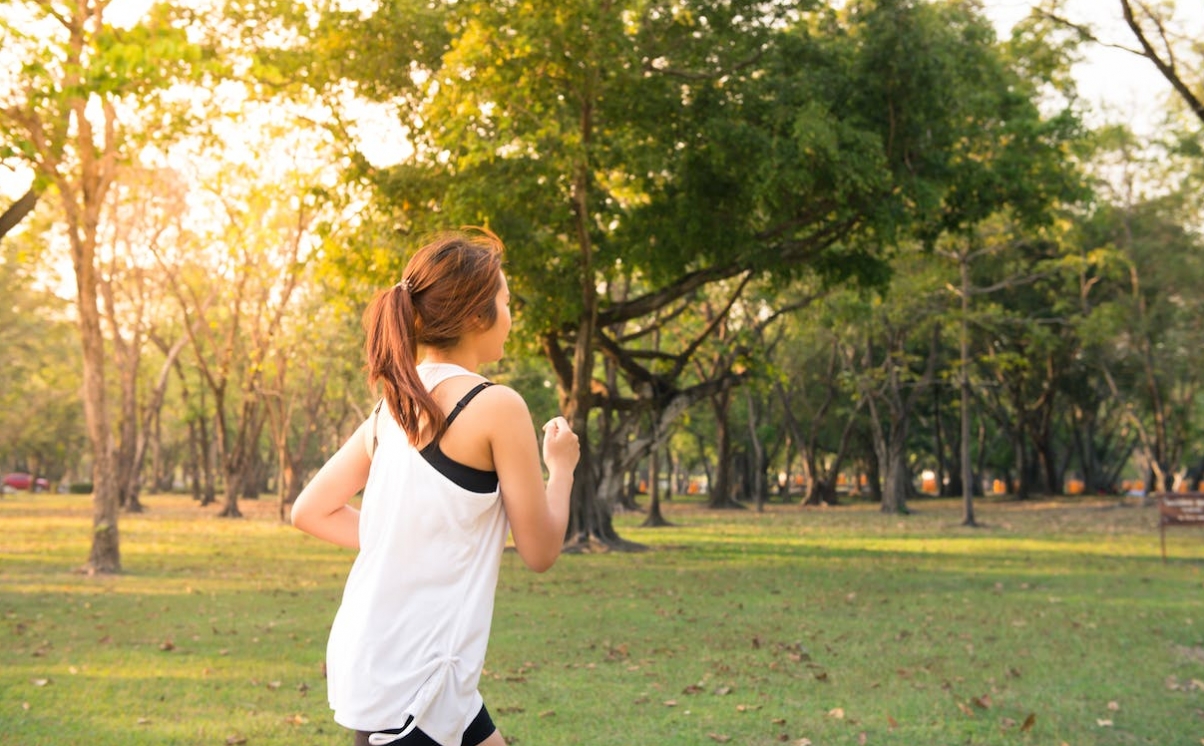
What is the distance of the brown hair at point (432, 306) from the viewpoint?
2.88 m

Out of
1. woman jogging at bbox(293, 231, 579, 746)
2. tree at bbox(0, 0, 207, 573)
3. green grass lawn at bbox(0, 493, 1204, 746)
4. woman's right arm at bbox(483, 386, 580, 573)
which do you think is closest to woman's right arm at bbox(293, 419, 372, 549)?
woman jogging at bbox(293, 231, 579, 746)

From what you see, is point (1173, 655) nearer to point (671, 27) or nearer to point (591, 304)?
Result: point (591, 304)

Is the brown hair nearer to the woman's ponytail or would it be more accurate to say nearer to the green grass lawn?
the woman's ponytail

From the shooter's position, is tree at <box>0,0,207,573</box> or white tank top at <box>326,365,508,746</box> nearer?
white tank top at <box>326,365,508,746</box>

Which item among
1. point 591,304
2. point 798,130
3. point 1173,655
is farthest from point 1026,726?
point 591,304

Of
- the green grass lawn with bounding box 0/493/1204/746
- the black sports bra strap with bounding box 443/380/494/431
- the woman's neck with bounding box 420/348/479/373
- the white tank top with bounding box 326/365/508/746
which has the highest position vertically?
the woman's neck with bounding box 420/348/479/373

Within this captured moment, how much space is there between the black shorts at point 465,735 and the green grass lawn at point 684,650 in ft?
15.9

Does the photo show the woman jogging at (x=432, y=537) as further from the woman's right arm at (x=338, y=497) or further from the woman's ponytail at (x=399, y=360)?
the woman's right arm at (x=338, y=497)

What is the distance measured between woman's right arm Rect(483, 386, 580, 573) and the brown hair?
0.22 metres

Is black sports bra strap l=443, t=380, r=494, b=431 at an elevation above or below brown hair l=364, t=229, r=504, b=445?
below

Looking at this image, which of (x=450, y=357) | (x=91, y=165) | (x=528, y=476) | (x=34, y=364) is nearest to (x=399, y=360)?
(x=450, y=357)

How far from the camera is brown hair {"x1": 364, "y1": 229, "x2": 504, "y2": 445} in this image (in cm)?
288

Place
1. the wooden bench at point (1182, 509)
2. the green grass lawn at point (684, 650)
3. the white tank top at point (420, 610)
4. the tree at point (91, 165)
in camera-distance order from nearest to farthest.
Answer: the white tank top at point (420, 610)
the green grass lawn at point (684, 650)
the tree at point (91, 165)
the wooden bench at point (1182, 509)

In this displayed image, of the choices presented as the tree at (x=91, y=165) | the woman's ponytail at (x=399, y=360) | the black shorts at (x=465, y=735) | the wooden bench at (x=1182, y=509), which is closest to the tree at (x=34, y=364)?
the tree at (x=91, y=165)
